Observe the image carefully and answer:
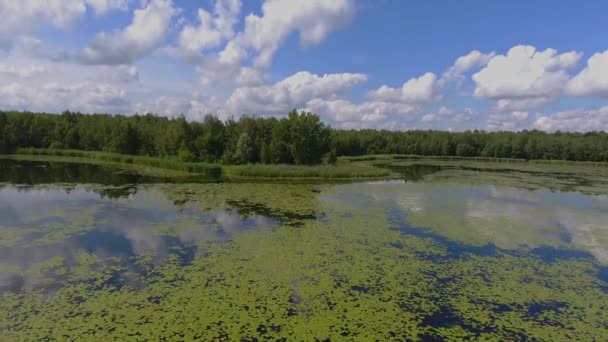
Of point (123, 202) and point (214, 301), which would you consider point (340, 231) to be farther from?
point (123, 202)

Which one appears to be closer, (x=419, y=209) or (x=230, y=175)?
(x=419, y=209)

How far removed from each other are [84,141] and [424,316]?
60320mm

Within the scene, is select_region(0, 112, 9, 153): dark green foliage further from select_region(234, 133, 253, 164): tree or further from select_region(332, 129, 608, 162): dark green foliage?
select_region(332, 129, 608, 162): dark green foliage

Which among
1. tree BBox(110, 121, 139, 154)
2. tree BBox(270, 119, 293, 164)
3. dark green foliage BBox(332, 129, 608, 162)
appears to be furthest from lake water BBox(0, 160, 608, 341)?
dark green foliage BBox(332, 129, 608, 162)

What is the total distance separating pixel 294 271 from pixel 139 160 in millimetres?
36937

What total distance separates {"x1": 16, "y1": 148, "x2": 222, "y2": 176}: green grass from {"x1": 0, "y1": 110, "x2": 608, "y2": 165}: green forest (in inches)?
89.0

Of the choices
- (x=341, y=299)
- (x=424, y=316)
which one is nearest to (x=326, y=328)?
(x=341, y=299)

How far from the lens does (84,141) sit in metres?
56.1

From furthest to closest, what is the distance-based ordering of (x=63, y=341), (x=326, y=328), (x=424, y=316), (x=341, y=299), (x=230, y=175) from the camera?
(x=230, y=175) → (x=341, y=299) → (x=424, y=316) → (x=326, y=328) → (x=63, y=341)

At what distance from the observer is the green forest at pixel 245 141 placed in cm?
4094

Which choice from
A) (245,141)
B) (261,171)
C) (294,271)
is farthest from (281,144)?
Answer: (294,271)

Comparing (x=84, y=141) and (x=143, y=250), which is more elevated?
(x=84, y=141)

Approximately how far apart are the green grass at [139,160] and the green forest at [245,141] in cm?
226

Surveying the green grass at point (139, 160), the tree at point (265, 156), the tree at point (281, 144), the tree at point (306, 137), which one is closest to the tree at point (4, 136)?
the green grass at point (139, 160)
